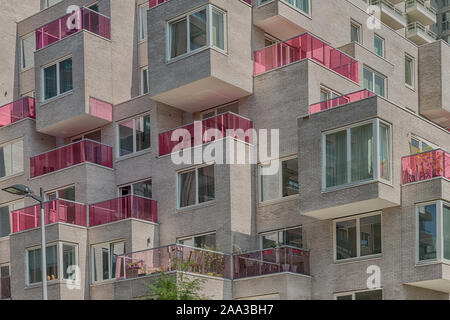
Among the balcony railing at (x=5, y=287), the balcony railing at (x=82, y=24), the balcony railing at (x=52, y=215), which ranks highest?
the balcony railing at (x=82, y=24)

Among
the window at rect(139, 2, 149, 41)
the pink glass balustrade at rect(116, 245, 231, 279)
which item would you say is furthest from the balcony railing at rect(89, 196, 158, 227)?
the window at rect(139, 2, 149, 41)

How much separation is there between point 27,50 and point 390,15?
882 inches

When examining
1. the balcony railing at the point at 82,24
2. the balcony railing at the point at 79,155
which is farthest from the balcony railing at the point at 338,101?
the balcony railing at the point at 82,24

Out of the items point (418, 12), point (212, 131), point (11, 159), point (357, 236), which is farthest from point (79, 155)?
point (418, 12)

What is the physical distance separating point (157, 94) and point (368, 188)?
10371 millimetres

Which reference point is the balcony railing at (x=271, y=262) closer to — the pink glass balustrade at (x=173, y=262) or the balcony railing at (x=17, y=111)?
the pink glass balustrade at (x=173, y=262)

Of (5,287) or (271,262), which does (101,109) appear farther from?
(271,262)

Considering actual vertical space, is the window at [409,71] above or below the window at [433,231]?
above

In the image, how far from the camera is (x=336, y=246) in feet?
107

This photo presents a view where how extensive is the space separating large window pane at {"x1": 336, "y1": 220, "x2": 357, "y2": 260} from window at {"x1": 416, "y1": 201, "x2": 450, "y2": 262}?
2.58 m

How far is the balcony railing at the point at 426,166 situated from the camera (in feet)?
101

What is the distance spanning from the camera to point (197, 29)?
36.1m

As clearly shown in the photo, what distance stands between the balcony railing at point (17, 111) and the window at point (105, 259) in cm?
830
